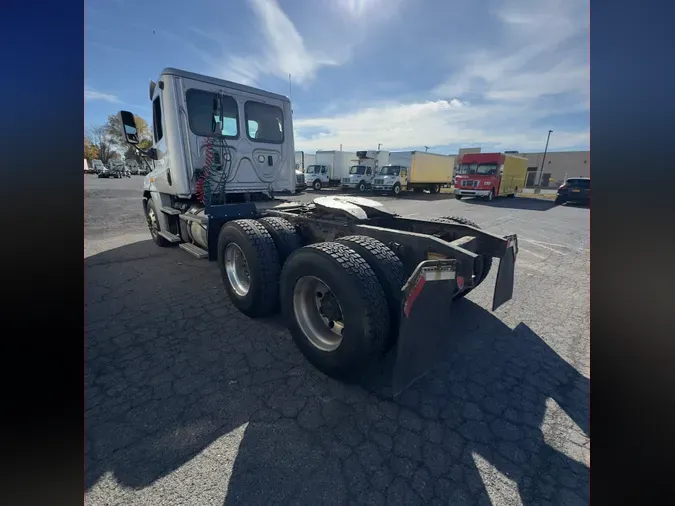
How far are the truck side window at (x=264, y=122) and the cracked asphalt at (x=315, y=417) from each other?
138 inches

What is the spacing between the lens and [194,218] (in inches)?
204

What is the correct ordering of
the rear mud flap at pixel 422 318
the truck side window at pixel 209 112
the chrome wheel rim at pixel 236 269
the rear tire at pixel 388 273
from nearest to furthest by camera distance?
the rear mud flap at pixel 422 318 → the rear tire at pixel 388 273 → the chrome wheel rim at pixel 236 269 → the truck side window at pixel 209 112

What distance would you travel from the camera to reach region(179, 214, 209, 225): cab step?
15.7 feet

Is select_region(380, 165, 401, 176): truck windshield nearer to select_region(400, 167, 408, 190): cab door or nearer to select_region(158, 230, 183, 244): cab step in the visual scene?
select_region(400, 167, 408, 190): cab door

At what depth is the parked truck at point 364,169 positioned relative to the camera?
90.4 feet

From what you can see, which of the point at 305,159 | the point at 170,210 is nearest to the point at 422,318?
the point at 170,210

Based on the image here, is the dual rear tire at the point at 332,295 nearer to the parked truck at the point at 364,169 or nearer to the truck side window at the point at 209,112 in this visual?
the truck side window at the point at 209,112

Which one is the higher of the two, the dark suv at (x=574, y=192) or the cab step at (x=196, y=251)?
the dark suv at (x=574, y=192)

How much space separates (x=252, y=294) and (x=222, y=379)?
115 cm

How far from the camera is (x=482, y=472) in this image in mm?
1914

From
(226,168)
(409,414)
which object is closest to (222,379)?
(409,414)

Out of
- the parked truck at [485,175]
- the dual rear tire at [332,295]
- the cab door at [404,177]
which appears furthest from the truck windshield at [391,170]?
the dual rear tire at [332,295]

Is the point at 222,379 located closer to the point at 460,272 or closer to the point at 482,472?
the point at 482,472
